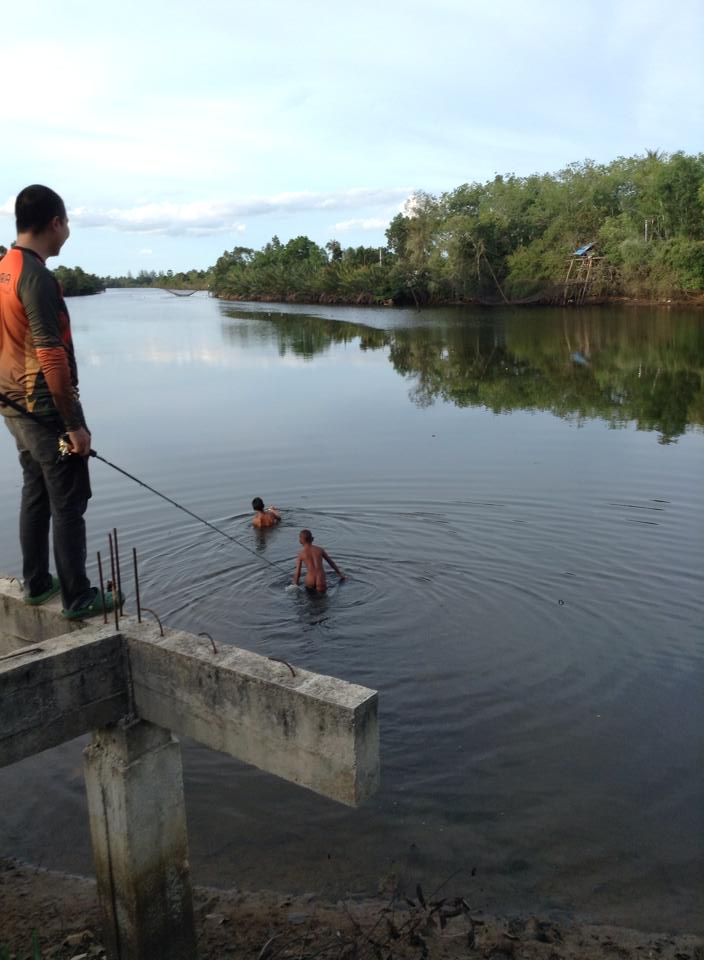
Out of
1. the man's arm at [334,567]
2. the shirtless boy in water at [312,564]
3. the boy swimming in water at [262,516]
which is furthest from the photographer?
the boy swimming in water at [262,516]

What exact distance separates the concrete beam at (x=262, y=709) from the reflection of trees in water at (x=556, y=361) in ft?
54.8

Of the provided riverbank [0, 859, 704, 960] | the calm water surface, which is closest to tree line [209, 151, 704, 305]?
the calm water surface

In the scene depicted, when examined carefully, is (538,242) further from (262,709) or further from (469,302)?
(262,709)

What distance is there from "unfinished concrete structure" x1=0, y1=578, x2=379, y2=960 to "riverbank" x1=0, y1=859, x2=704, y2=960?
0.35 meters

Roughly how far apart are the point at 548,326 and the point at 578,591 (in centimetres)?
4081

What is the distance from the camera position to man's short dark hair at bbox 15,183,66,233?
4.92 meters

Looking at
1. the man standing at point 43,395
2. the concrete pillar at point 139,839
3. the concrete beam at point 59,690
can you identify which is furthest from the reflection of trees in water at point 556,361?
the concrete beam at point 59,690

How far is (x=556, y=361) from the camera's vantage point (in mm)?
32656

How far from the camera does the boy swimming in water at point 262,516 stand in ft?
43.6

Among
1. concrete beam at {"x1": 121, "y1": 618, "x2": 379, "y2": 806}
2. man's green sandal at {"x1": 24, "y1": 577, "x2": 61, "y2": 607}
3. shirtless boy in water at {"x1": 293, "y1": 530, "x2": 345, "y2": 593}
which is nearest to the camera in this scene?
concrete beam at {"x1": 121, "y1": 618, "x2": 379, "y2": 806}

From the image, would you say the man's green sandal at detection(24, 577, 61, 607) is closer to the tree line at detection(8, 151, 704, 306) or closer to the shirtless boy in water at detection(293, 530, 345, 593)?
the shirtless boy in water at detection(293, 530, 345, 593)

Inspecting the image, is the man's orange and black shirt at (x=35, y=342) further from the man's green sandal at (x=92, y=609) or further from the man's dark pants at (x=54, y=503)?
the man's green sandal at (x=92, y=609)

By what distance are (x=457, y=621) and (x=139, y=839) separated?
5.74m

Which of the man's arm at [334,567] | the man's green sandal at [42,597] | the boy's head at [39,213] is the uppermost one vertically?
the boy's head at [39,213]
